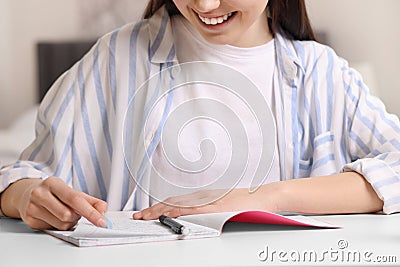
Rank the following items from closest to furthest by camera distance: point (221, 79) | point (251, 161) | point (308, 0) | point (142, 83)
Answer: point (251, 161)
point (221, 79)
point (142, 83)
point (308, 0)

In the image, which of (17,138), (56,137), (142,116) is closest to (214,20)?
(142,116)

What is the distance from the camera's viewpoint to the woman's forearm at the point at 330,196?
100 cm

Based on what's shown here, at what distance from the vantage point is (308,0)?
277 centimetres

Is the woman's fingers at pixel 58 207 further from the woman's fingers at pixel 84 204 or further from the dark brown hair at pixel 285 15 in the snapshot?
the dark brown hair at pixel 285 15

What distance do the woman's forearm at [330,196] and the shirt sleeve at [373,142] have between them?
16 millimetres

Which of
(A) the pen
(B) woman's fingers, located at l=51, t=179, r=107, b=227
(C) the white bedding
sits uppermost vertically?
(B) woman's fingers, located at l=51, t=179, r=107, b=227

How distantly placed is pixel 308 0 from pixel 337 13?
12 centimetres

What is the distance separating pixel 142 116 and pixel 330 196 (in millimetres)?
311

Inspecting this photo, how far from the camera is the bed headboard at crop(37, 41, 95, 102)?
2.89 meters

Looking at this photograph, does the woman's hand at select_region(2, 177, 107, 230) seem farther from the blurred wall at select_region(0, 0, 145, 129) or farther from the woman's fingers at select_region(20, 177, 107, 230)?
the blurred wall at select_region(0, 0, 145, 129)

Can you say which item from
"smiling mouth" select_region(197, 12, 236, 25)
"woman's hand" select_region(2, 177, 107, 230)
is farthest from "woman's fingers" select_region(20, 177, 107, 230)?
"smiling mouth" select_region(197, 12, 236, 25)

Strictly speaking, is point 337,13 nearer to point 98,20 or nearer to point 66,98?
point 98,20

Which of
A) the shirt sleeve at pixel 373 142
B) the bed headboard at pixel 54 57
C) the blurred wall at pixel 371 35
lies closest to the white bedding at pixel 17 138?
the bed headboard at pixel 54 57

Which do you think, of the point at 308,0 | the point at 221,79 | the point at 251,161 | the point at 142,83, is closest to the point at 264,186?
the point at 251,161
